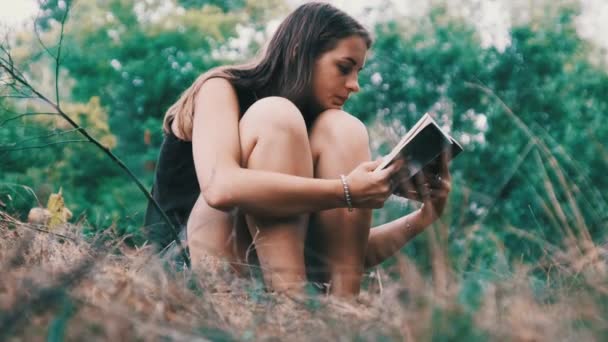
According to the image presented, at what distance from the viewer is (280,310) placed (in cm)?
102

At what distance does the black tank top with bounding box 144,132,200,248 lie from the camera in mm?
2236

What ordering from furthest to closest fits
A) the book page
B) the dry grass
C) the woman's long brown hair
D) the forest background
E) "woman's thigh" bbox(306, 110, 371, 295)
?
the forest background → the woman's long brown hair → "woman's thigh" bbox(306, 110, 371, 295) → the book page → the dry grass

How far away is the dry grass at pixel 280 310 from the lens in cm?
71

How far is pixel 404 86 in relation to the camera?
782 cm

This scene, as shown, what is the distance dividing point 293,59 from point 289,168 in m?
0.56

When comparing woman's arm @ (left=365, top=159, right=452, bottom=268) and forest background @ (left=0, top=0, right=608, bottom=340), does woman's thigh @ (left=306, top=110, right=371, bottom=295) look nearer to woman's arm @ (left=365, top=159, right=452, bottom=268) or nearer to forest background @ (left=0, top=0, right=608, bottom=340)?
→ woman's arm @ (left=365, top=159, right=452, bottom=268)

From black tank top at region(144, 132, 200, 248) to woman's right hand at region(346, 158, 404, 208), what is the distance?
0.71 meters

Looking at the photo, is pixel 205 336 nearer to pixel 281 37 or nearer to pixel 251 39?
pixel 281 37

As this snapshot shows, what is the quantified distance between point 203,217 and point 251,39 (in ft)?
36.2

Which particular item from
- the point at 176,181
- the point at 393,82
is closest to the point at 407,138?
the point at 176,181

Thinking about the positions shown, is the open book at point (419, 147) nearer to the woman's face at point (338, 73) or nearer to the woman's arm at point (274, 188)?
the woman's arm at point (274, 188)

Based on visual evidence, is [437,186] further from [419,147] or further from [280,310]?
[280,310]

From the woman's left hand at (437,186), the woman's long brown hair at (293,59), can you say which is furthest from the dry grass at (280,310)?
the woman's long brown hair at (293,59)

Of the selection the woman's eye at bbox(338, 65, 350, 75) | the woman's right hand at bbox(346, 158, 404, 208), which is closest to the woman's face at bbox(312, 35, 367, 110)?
the woman's eye at bbox(338, 65, 350, 75)
